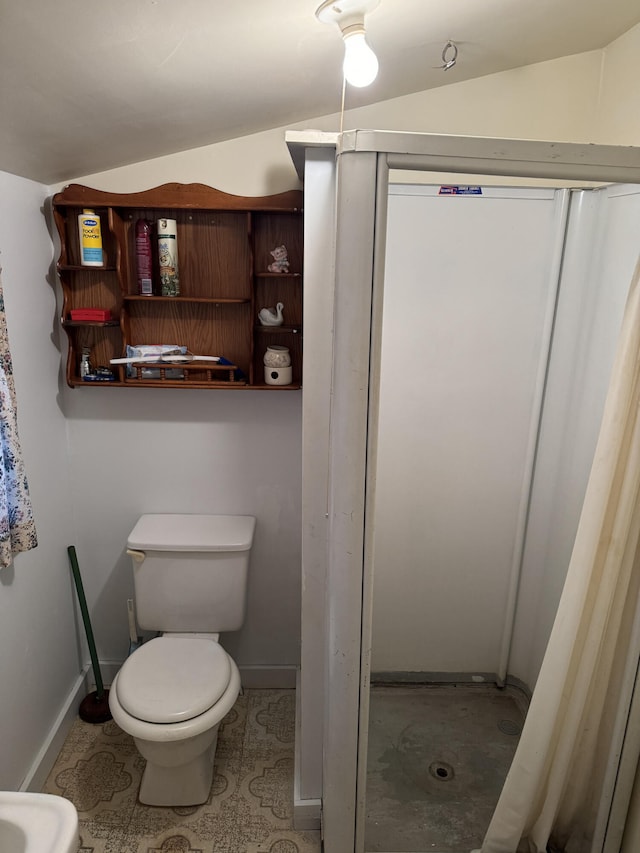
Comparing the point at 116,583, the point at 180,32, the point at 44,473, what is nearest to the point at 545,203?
the point at 180,32

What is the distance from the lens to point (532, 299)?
56.1 inches

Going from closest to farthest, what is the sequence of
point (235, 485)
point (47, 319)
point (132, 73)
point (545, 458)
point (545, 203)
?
point (132, 73) < point (545, 203) < point (545, 458) < point (47, 319) < point (235, 485)

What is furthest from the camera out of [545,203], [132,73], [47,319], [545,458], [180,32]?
[47,319]

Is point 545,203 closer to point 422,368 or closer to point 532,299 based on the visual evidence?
point 532,299

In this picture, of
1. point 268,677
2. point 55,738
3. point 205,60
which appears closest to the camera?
point 205,60

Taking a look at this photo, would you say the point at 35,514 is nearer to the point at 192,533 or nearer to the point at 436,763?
the point at 192,533

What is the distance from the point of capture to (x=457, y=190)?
1465 mm

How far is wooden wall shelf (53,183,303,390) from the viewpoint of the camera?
172 cm

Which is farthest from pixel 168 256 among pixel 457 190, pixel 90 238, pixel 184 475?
pixel 457 190

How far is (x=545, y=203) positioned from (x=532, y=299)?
0.79ft

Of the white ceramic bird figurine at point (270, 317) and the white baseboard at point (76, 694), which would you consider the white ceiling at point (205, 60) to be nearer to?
the white ceramic bird figurine at point (270, 317)

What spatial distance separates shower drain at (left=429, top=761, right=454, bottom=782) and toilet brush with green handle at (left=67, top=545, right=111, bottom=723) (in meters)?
1.23

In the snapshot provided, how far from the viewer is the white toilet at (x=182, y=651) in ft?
5.17

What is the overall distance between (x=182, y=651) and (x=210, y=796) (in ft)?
1.55
